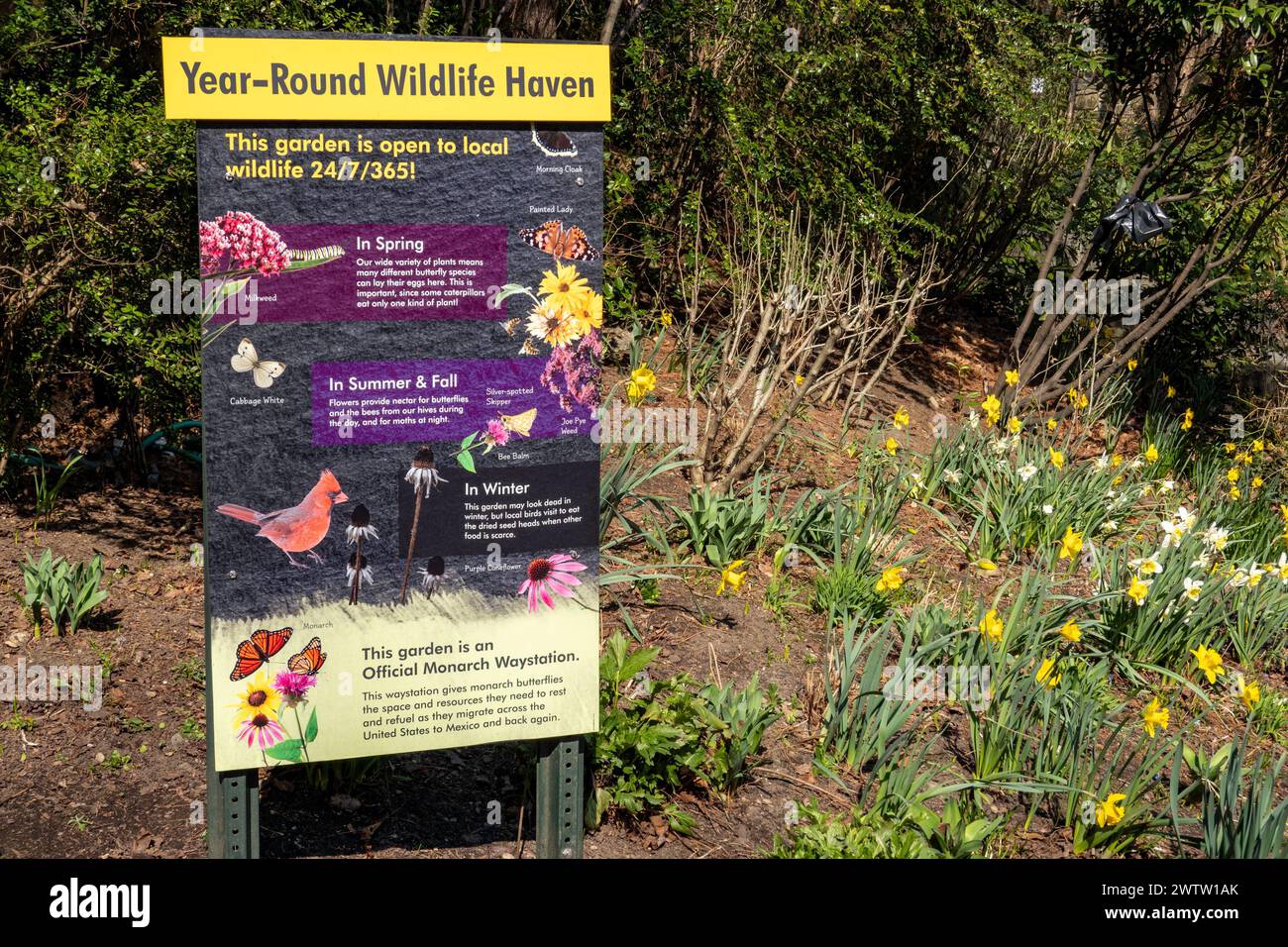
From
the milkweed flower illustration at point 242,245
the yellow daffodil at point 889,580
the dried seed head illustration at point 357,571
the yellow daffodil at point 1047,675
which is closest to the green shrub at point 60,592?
the dried seed head illustration at point 357,571

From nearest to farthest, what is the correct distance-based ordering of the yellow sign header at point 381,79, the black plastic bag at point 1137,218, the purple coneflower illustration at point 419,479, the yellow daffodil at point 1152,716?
the yellow sign header at point 381,79, the purple coneflower illustration at point 419,479, the yellow daffodil at point 1152,716, the black plastic bag at point 1137,218

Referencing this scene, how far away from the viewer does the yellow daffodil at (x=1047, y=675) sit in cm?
407

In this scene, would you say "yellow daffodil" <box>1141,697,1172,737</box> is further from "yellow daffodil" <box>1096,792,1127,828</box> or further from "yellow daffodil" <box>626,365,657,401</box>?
"yellow daffodil" <box>626,365,657,401</box>

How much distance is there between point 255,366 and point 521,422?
2.19ft

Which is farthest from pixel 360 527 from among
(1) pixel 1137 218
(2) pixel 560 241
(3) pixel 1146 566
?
(1) pixel 1137 218

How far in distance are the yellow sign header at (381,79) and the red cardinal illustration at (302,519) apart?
2.88ft

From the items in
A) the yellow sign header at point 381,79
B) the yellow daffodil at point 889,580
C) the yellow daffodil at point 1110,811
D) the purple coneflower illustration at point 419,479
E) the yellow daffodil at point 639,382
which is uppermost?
the yellow sign header at point 381,79

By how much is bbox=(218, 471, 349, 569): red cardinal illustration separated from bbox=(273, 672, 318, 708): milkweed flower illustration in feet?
0.91

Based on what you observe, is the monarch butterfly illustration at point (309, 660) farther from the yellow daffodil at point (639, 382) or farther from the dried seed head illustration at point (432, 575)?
the yellow daffodil at point (639, 382)

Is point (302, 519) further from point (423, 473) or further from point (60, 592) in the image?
point (60, 592)

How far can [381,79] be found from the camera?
2910 mm

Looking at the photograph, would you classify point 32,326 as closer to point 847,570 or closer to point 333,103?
point 333,103

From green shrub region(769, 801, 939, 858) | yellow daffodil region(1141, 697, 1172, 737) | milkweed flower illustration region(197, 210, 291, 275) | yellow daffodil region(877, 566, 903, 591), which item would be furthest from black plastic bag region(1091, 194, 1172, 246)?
milkweed flower illustration region(197, 210, 291, 275)

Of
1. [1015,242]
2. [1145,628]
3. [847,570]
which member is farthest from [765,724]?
[1015,242]
